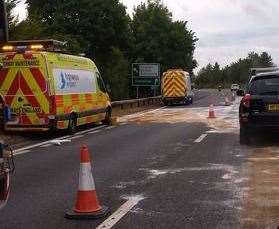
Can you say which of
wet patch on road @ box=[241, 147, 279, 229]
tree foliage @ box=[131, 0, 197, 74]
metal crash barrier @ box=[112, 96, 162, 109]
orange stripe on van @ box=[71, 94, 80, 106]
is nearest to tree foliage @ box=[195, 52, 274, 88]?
tree foliage @ box=[131, 0, 197, 74]

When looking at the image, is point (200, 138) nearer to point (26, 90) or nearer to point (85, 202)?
point (26, 90)

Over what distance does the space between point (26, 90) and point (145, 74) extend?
32117 mm

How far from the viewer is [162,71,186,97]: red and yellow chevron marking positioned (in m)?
46.2

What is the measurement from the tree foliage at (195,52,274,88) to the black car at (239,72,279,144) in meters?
161

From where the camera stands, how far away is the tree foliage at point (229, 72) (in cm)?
18012

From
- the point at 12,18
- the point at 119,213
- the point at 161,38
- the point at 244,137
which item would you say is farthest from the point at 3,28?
the point at 161,38

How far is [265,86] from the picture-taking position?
50.4ft

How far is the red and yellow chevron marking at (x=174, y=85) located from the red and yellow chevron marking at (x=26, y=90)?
28241mm

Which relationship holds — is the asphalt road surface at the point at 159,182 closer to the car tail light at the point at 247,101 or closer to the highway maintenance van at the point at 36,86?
the car tail light at the point at 247,101

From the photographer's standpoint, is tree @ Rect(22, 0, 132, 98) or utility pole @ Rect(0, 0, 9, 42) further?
tree @ Rect(22, 0, 132, 98)

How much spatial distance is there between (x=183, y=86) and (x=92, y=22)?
8.49 meters

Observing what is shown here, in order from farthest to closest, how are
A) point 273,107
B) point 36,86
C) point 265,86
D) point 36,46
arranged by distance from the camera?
point 36,46 < point 36,86 < point 265,86 < point 273,107

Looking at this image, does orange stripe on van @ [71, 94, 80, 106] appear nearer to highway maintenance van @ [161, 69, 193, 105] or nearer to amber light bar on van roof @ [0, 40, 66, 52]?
amber light bar on van roof @ [0, 40, 66, 52]

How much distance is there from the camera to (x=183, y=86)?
4678 cm
